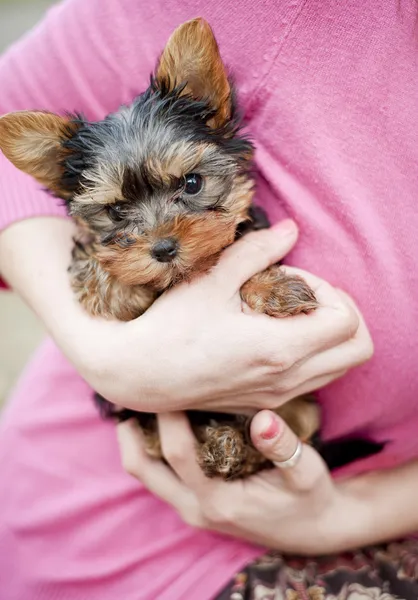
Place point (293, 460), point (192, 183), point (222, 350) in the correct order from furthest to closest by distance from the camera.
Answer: point (192, 183)
point (293, 460)
point (222, 350)

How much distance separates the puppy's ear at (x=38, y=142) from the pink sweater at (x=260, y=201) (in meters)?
0.14

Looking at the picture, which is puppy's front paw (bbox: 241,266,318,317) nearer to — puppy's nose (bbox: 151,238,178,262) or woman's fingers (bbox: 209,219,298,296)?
woman's fingers (bbox: 209,219,298,296)

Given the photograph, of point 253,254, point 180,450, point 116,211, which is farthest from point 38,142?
point 180,450

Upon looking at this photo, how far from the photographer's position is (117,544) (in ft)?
5.35

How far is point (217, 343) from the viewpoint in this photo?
1.36m

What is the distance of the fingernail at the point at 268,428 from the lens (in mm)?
1409

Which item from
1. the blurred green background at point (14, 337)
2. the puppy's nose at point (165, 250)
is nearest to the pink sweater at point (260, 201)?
the puppy's nose at point (165, 250)

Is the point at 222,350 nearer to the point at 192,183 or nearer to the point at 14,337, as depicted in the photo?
the point at 192,183

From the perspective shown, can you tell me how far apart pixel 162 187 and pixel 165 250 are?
0.64 feet

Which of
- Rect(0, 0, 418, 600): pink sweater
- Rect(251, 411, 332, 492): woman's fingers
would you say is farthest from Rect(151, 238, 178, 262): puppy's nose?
Rect(251, 411, 332, 492): woman's fingers

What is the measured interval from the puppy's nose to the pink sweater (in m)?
0.34

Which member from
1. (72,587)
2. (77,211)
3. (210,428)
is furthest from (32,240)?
(72,587)

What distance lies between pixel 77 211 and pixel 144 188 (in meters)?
0.21

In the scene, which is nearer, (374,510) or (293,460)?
(293,460)
